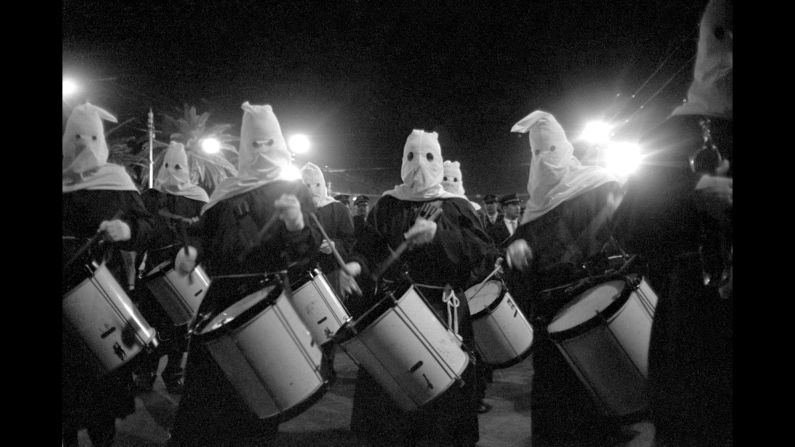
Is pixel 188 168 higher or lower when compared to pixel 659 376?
higher

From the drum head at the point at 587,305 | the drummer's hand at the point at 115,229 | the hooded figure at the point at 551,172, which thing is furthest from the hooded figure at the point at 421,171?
the drummer's hand at the point at 115,229

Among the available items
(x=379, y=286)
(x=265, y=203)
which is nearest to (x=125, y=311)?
(x=265, y=203)

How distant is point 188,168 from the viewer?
233 inches

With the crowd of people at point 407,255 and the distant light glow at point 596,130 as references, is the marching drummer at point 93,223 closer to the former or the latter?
the crowd of people at point 407,255

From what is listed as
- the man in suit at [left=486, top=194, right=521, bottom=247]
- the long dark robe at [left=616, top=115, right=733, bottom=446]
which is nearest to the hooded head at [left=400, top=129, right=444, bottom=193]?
the long dark robe at [left=616, top=115, right=733, bottom=446]

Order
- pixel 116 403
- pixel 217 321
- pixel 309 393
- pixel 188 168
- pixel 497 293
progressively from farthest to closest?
pixel 188 168, pixel 497 293, pixel 116 403, pixel 217 321, pixel 309 393

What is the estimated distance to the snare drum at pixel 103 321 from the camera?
251cm

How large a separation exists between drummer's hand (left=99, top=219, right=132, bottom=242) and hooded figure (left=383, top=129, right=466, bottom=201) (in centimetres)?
169

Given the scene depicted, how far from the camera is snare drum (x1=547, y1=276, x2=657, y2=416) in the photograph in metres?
2.45

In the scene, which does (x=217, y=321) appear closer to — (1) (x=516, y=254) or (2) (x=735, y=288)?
(1) (x=516, y=254)

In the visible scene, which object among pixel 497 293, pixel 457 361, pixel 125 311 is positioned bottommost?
pixel 497 293

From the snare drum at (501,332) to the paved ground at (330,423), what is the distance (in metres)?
0.49

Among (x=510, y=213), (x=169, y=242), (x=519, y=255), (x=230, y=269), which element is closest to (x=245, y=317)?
(x=230, y=269)

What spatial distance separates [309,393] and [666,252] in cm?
178
